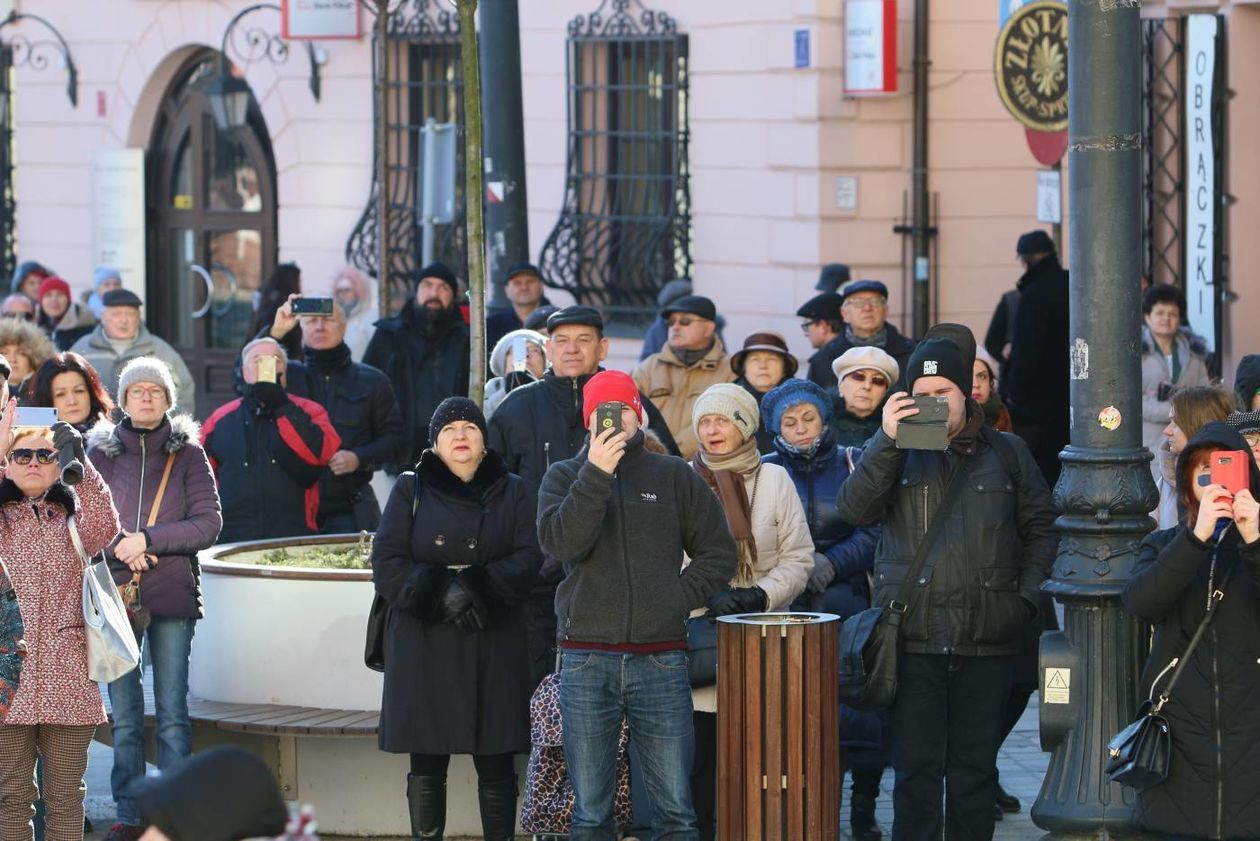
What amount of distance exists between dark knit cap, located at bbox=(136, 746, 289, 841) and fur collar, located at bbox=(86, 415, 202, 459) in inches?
180

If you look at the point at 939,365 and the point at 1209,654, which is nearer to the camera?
the point at 1209,654

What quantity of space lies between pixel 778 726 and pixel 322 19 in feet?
41.7

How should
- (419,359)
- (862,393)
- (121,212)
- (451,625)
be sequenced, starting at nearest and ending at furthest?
1. (451,625)
2. (862,393)
3. (419,359)
4. (121,212)

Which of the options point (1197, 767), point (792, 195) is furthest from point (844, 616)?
point (792, 195)

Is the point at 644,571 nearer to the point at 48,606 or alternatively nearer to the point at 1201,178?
the point at 48,606

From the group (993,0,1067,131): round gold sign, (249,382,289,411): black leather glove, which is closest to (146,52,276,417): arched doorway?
(993,0,1067,131): round gold sign

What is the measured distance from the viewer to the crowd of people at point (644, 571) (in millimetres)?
7180

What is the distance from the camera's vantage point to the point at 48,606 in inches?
301

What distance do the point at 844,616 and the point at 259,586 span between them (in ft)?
7.02

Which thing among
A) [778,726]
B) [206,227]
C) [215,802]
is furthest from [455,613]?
[206,227]

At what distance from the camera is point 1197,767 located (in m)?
6.55

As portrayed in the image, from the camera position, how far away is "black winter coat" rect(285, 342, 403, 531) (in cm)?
1080

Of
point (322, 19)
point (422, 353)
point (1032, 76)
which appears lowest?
point (422, 353)

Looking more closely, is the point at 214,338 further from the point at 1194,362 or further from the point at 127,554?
the point at 127,554
